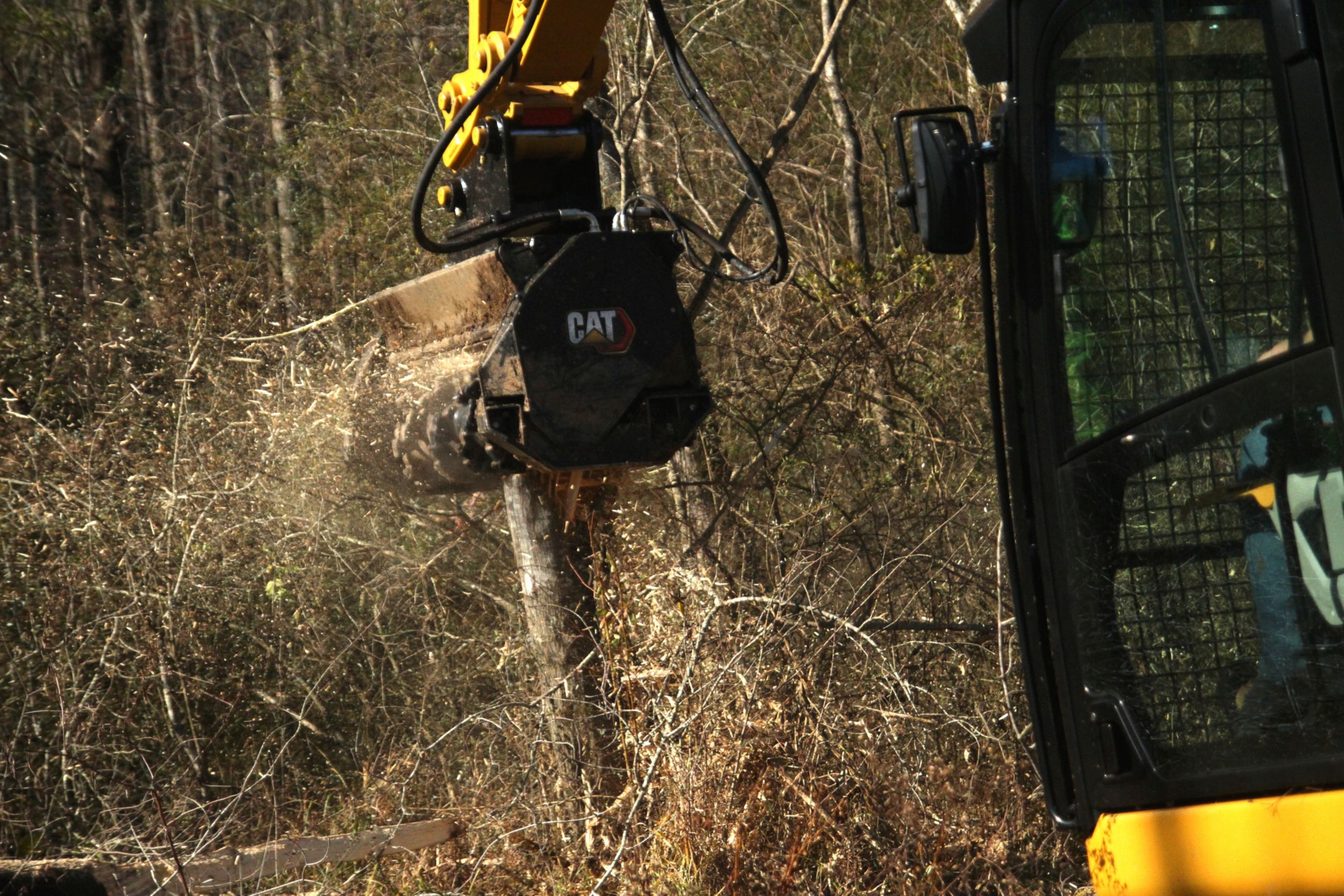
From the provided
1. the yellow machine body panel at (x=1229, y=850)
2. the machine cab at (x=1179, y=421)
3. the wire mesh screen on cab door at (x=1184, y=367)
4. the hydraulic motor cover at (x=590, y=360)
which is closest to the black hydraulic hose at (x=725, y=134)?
the hydraulic motor cover at (x=590, y=360)

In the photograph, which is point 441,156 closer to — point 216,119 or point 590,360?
point 590,360

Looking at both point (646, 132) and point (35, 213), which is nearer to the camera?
point (646, 132)

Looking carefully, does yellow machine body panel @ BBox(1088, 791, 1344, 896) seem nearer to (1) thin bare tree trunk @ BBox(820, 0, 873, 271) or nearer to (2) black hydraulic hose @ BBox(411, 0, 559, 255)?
(2) black hydraulic hose @ BBox(411, 0, 559, 255)

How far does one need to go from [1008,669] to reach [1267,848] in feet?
7.79

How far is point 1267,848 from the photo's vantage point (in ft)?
7.84

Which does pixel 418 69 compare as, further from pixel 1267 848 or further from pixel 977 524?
pixel 1267 848

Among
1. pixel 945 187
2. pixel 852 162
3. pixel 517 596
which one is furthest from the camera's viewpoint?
pixel 852 162

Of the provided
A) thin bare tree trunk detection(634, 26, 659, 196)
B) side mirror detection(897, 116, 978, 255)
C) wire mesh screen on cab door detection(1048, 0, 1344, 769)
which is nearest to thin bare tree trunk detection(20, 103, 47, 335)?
thin bare tree trunk detection(634, 26, 659, 196)

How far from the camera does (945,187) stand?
2.81 meters

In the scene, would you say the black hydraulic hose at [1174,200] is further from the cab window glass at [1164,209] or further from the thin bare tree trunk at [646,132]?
the thin bare tree trunk at [646,132]

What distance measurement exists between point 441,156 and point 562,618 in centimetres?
164

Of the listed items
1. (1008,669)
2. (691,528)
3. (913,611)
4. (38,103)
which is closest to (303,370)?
(691,528)

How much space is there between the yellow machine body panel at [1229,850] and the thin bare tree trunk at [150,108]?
8.58 meters

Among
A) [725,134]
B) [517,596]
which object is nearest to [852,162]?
[517,596]
